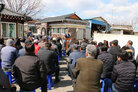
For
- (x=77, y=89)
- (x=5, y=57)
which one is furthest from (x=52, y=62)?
(x=77, y=89)

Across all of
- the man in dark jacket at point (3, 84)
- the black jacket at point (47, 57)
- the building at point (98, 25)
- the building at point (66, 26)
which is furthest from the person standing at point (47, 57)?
the building at point (98, 25)

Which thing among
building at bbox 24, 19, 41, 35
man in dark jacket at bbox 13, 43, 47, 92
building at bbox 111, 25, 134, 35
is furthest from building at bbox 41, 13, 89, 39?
man in dark jacket at bbox 13, 43, 47, 92

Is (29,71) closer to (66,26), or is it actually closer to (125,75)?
(125,75)

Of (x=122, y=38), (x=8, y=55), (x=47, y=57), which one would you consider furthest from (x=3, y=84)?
(x=122, y=38)

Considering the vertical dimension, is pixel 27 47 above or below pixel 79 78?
above

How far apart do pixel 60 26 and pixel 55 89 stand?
55.2ft

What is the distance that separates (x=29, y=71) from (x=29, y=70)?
0.08ft

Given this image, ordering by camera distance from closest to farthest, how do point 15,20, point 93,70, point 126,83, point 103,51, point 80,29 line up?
1. point 93,70
2. point 126,83
3. point 103,51
4. point 15,20
5. point 80,29

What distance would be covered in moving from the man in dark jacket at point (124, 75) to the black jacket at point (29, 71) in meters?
1.81

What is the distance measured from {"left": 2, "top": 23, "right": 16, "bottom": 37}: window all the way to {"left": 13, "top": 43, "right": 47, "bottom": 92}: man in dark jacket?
9464 millimetres

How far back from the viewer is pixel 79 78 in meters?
2.68

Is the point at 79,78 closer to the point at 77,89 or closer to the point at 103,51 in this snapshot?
the point at 77,89

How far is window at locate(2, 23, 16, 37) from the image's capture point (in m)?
11.2

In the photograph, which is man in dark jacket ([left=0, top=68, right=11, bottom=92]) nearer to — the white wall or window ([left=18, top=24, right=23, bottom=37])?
the white wall
